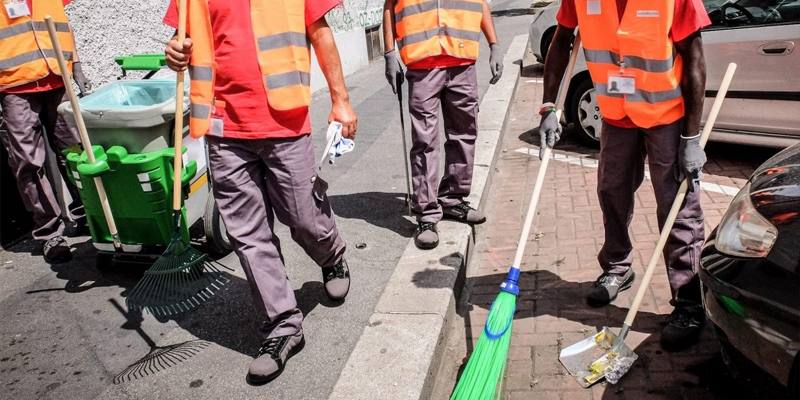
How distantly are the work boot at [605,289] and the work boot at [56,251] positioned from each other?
11.3ft

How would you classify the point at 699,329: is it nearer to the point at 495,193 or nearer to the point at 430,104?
the point at 430,104

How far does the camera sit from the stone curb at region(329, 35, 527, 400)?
281cm

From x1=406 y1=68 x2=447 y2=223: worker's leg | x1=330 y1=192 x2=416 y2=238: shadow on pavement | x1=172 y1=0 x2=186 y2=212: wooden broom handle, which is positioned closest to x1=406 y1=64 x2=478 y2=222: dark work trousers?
A: x1=406 y1=68 x2=447 y2=223: worker's leg

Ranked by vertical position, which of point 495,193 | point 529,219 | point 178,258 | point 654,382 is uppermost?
point 529,219

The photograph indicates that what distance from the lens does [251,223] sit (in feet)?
10.2

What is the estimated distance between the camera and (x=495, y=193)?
5.52 m

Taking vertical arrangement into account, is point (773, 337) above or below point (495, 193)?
above

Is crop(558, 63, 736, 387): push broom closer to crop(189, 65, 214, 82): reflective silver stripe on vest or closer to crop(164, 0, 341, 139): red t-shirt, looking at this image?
crop(164, 0, 341, 139): red t-shirt

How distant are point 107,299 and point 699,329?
3.28 m

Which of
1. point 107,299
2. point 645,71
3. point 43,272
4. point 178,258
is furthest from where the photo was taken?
point 43,272

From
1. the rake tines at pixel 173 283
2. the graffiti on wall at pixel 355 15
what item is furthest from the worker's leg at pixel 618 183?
the graffiti on wall at pixel 355 15

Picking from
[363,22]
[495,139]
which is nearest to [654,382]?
[495,139]

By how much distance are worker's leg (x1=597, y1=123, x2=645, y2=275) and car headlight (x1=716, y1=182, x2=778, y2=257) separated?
67 cm

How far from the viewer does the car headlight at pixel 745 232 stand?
2.29 meters
